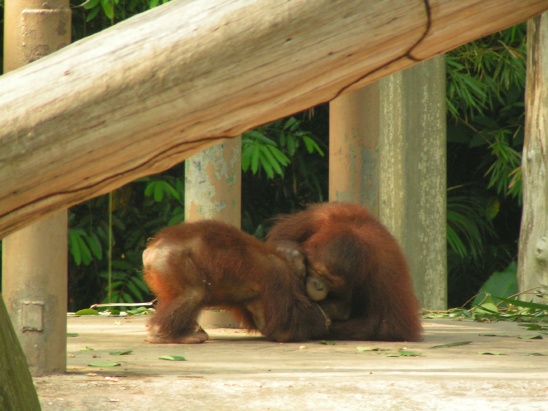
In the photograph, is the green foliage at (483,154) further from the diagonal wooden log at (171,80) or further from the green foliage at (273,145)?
the diagonal wooden log at (171,80)

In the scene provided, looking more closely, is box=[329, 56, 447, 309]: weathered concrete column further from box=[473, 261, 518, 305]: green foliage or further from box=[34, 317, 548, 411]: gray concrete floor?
box=[34, 317, 548, 411]: gray concrete floor

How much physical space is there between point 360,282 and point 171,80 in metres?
2.86

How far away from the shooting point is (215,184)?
4.43 meters

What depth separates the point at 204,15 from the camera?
4.59 feet

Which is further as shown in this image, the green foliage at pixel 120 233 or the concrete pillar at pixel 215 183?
the green foliage at pixel 120 233

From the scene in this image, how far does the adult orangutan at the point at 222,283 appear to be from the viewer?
390 cm

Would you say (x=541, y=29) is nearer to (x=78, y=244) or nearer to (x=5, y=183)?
(x=78, y=244)

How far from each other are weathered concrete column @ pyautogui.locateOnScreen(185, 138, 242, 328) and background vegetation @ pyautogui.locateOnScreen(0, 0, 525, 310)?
6.09 ft

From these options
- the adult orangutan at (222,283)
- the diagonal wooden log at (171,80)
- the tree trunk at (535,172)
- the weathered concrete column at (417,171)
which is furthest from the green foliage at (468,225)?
the diagonal wooden log at (171,80)

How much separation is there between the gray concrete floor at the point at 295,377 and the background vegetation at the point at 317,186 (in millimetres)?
2691

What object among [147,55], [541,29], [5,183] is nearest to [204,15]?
[147,55]

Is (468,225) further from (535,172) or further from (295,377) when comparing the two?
(295,377)

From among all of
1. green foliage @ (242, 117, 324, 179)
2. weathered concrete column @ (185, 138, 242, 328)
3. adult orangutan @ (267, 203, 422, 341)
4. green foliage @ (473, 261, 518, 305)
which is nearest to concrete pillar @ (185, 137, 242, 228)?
weathered concrete column @ (185, 138, 242, 328)

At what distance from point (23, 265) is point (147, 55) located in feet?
5.75
